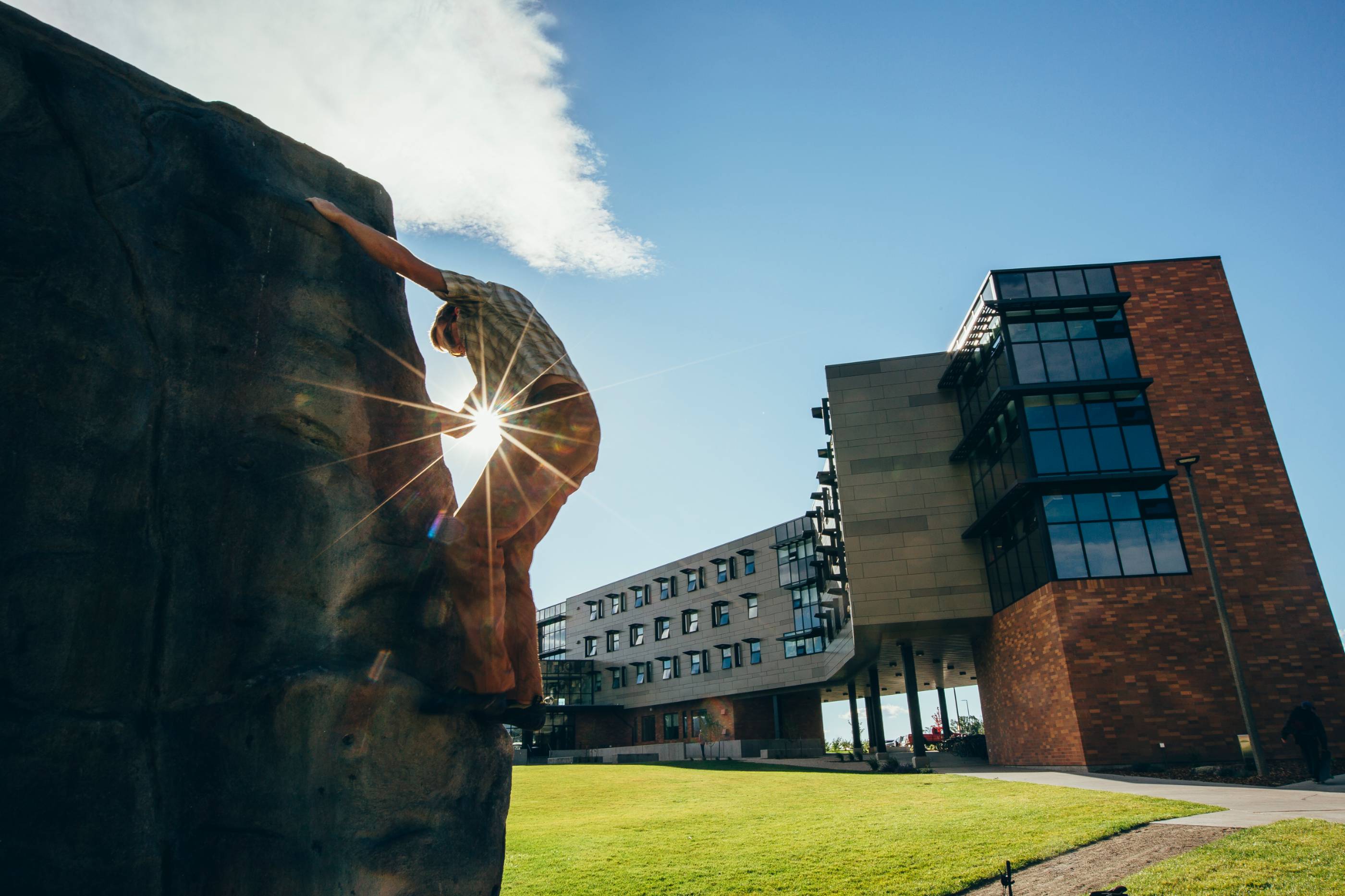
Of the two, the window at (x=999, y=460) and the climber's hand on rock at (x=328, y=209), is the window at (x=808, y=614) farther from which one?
the climber's hand on rock at (x=328, y=209)

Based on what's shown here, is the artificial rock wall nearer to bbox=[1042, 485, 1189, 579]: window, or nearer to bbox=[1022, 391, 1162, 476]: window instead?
bbox=[1042, 485, 1189, 579]: window

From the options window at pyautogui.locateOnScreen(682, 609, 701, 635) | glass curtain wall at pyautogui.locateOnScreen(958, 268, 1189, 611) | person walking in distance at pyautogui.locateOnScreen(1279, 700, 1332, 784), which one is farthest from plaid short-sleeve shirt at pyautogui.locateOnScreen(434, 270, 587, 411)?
window at pyautogui.locateOnScreen(682, 609, 701, 635)

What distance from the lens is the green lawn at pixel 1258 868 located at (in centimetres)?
555

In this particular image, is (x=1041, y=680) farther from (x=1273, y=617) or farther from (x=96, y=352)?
(x=96, y=352)

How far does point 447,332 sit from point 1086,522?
24805 millimetres

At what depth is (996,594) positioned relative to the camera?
28656mm

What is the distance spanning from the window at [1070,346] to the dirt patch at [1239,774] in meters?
12.0

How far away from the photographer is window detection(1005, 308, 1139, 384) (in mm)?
25844

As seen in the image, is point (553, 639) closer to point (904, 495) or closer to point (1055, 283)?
point (904, 495)

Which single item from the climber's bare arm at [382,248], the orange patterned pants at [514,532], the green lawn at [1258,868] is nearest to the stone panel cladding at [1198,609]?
the green lawn at [1258,868]

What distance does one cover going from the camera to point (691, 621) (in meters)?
61.9

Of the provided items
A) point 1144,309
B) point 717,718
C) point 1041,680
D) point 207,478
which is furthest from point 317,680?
point 717,718

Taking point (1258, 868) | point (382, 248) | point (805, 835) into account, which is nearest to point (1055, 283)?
point (805, 835)

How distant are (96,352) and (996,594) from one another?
98.2ft
